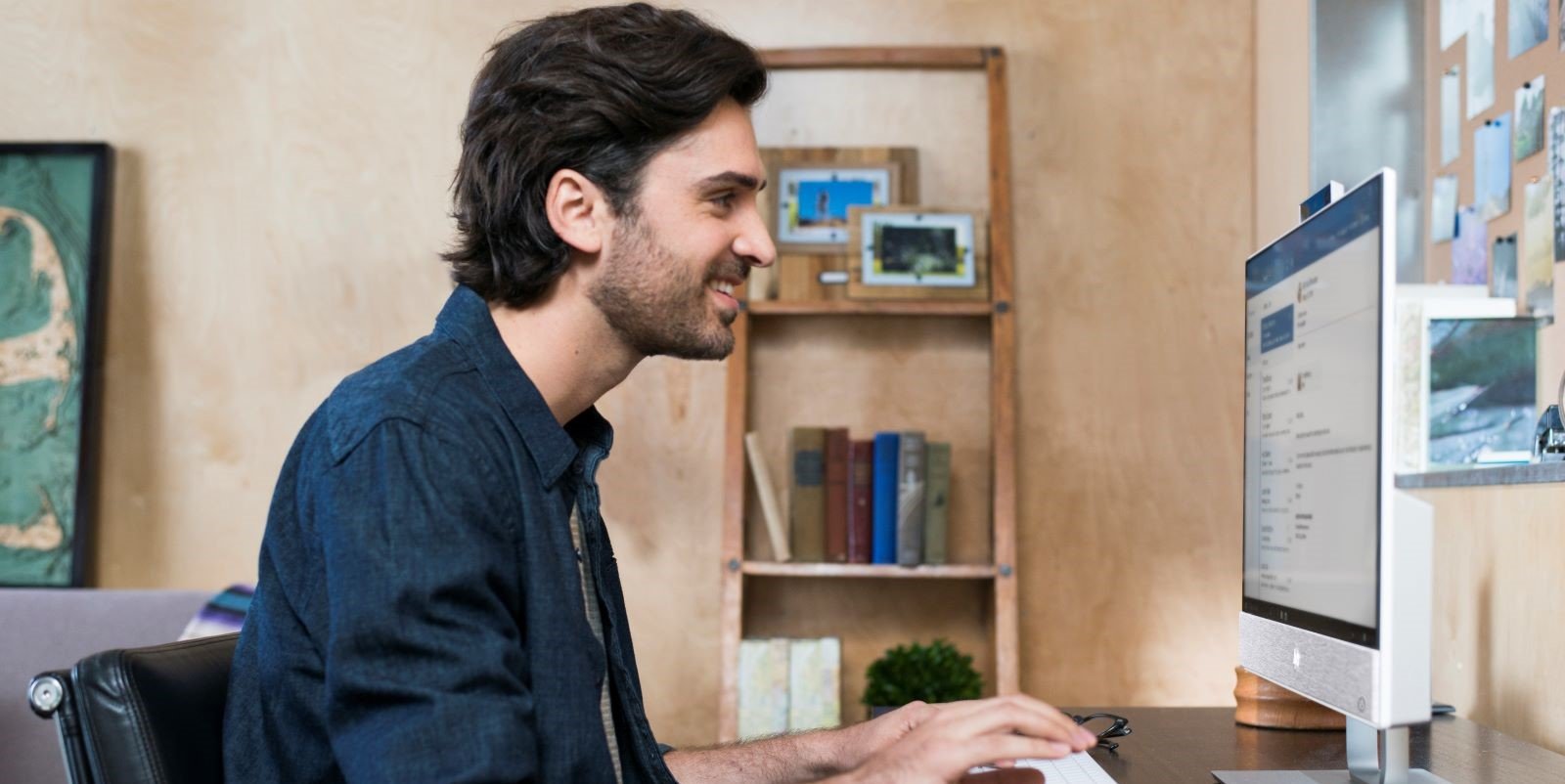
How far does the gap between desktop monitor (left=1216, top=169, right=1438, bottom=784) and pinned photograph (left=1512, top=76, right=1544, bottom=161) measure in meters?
0.85

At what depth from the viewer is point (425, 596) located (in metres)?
0.91

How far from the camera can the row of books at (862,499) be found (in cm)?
280

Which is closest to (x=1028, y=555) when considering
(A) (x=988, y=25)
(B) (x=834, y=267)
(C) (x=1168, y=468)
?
(C) (x=1168, y=468)

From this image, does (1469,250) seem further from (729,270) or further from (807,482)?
(729,270)

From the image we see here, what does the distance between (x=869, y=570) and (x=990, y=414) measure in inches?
18.8

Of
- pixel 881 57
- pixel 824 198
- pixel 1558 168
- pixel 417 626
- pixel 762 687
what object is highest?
pixel 881 57

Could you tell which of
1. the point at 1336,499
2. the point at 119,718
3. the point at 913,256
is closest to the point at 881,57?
the point at 913,256

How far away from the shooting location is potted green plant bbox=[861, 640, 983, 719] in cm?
275

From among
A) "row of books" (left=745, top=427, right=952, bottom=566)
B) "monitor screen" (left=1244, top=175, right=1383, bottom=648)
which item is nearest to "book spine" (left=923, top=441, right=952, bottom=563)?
"row of books" (left=745, top=427, right=952, bottom=566)

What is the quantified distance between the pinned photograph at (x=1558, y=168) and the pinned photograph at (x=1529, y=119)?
37 mm

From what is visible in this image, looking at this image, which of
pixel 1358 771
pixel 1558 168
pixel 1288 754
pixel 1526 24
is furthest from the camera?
pixel 1526 24

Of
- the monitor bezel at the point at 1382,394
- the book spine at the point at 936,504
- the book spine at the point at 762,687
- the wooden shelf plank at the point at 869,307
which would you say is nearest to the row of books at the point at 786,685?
the book spine at the point at 762,687

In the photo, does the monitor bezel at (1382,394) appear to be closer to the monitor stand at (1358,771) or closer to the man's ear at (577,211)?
the monitor stand at (1358,771)

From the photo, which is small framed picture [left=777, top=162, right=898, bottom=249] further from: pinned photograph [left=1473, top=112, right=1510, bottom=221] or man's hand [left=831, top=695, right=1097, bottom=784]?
man's hand [left=831, top=695, right=1097, bottom=784]
